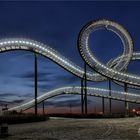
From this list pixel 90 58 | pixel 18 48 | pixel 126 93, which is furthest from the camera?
pixel 126 93

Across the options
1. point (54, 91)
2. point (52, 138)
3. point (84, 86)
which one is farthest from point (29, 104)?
point (52, 138)

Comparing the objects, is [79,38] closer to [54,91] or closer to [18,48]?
[18,48]

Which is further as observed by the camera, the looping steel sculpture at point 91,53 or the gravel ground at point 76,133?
the looping steel sculpture at point 91,53

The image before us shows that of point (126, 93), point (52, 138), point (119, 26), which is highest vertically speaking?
point (119, 26)

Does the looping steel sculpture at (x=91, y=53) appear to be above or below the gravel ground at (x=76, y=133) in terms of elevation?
above

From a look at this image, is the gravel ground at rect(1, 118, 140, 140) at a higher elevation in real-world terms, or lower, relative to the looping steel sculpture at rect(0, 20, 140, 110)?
lower

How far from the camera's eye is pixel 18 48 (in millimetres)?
57906

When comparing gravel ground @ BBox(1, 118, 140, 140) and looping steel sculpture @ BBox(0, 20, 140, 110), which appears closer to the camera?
gravel ground @ BBox(1, 118, 140, 140)

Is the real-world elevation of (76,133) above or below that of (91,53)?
below

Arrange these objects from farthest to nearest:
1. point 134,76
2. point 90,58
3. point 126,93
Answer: point 126,93 → point 134,76 → point 90,58

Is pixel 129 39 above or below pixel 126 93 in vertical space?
above

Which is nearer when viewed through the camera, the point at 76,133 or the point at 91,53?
the point at 76,133

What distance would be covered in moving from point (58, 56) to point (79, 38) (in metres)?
5.17

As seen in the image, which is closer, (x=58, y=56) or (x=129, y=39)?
(x=58, y=56)
